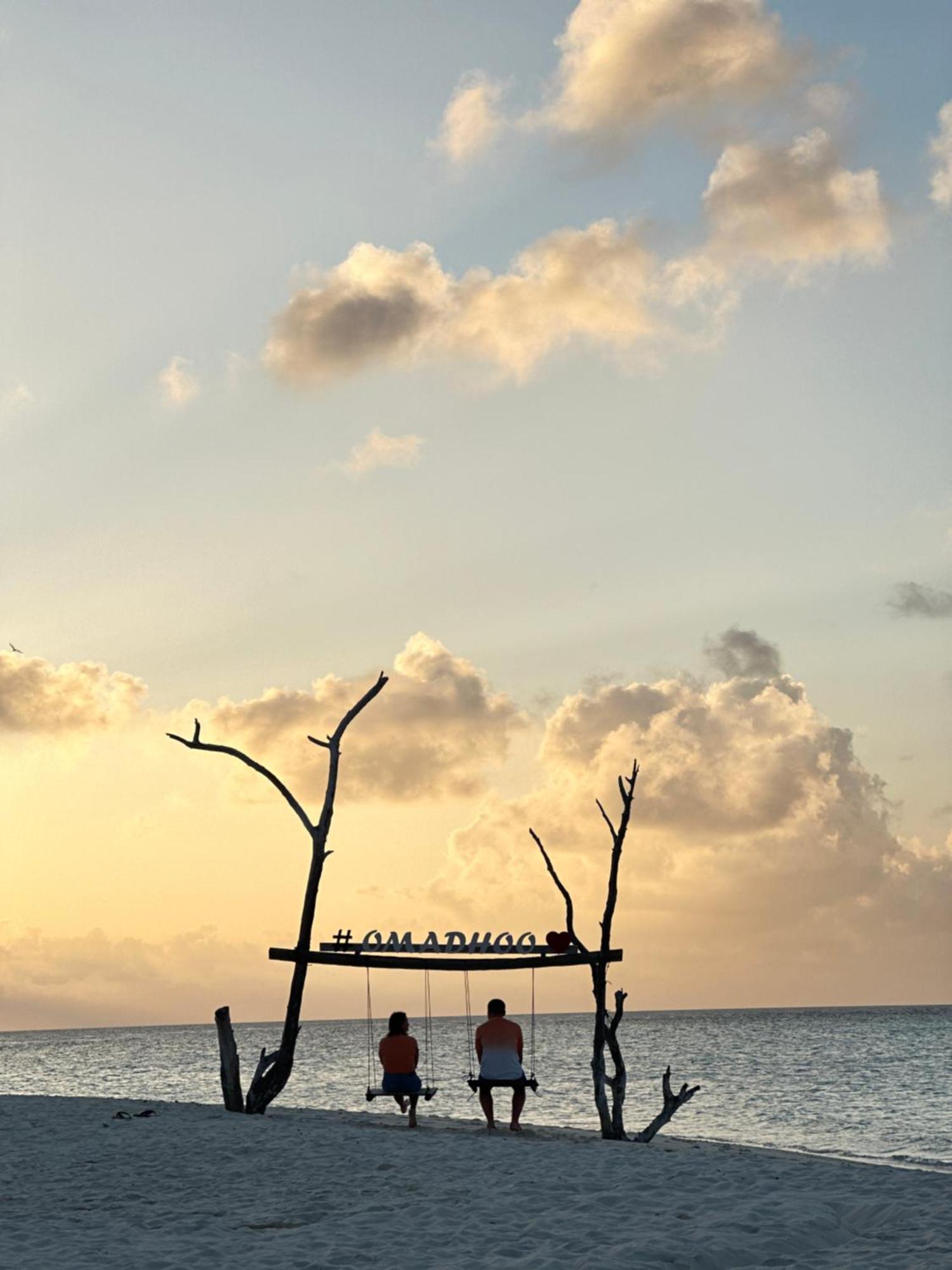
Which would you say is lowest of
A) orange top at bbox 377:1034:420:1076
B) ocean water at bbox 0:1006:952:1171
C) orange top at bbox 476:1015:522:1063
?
ocean water at bbox 0:1006:952:1171

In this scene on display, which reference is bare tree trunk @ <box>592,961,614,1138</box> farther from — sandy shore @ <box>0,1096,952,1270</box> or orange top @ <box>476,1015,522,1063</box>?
sandy shore @ <box>0,1096,952,1270</box>

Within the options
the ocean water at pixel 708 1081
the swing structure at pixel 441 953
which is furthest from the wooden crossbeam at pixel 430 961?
the ocean water at pixel 708 1081

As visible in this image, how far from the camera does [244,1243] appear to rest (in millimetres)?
10281

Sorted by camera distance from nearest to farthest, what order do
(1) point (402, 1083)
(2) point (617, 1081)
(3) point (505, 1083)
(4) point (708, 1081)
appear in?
(3) point (505, 1083) → (1) point (402, 1083) → (2) point (617, 1081) → (4) point (708, 1081)

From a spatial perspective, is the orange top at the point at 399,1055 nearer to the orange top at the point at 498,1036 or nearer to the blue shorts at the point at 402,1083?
the blue shorts at the point at 402,1083

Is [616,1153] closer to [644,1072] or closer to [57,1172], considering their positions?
[57,1172]

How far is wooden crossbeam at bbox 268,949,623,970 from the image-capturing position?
19.8 metres

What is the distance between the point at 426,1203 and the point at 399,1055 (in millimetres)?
6107

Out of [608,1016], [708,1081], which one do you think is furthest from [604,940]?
[708,1081]

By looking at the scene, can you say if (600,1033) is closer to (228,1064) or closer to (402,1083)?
(402,1083)

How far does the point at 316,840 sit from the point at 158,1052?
82809mm

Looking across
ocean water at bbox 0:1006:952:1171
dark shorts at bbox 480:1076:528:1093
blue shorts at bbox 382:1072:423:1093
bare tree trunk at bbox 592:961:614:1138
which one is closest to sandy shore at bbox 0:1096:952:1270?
dark shorts at bbox 480:1076:528:1093

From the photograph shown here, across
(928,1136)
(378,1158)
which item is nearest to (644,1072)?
(928,1136)

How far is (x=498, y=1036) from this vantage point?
17484 mm
